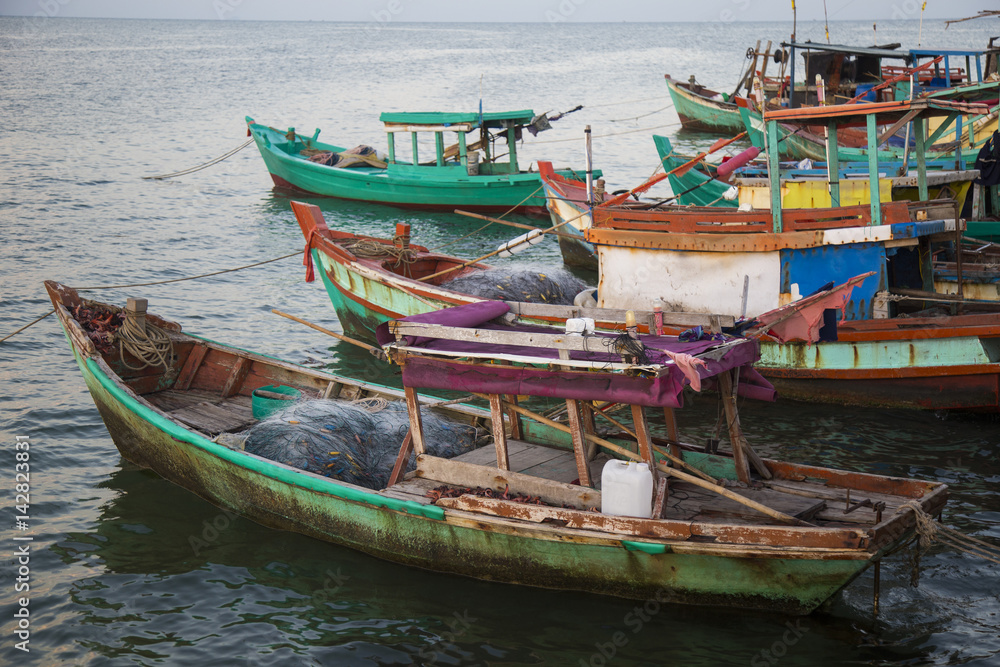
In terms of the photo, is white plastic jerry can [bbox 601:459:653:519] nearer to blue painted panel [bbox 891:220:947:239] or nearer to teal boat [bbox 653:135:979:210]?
blue painted panel [bbox 891:220:947:239]

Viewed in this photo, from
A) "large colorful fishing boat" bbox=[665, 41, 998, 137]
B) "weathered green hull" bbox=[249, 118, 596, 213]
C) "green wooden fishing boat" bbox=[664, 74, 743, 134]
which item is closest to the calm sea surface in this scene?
"weathered green hull" bbox=[249, 118, 596, 213]

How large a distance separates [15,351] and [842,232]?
464 inches

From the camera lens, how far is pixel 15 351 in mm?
13719

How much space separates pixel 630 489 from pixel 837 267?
18.4 ft

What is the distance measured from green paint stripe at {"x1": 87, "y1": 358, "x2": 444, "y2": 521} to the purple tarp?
1.00 meters

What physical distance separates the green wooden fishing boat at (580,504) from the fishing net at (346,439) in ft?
0.72

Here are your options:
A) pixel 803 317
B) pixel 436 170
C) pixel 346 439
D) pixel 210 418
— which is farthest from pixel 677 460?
pixel 436 170

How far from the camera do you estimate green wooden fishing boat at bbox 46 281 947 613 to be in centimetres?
658

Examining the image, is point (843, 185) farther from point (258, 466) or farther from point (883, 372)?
point (258, 466)

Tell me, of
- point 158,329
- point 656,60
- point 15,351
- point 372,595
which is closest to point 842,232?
point 372,595

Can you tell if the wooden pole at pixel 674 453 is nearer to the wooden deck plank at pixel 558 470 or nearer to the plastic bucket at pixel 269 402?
the wooden deck plank at pixel 558 470

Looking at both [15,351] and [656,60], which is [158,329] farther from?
[656,60]

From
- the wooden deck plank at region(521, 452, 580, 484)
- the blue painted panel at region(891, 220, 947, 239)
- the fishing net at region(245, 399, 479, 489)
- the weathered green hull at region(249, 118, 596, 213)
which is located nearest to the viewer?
the wooden deck plank at region(521, 452, 580, 484)

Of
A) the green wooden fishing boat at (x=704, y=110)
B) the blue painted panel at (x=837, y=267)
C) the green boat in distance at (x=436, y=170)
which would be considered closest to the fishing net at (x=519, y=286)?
the blue painted panel at (x=837, y=267)
